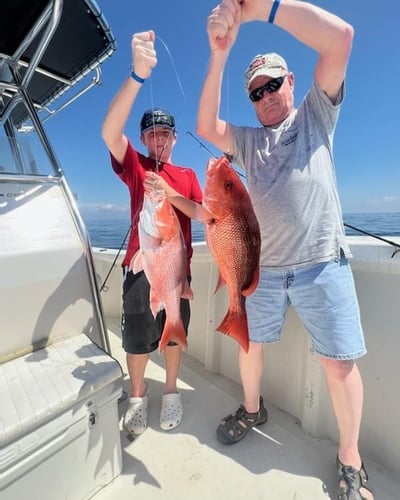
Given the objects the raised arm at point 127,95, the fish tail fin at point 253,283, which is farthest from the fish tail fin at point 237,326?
the raised arm at point 127,95

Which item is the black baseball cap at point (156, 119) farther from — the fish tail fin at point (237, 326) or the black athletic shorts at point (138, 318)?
the fish tail fin at point (237, 326)

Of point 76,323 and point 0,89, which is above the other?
point 0,89

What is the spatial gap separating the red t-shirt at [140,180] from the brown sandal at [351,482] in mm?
1356

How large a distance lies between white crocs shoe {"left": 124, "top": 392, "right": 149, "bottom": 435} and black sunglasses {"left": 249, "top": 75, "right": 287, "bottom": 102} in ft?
6.85

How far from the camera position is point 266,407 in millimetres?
2146

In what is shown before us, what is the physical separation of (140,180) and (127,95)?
0.51 metres

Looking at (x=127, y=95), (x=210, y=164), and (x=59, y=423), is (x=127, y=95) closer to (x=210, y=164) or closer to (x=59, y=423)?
(x=210, y=164)

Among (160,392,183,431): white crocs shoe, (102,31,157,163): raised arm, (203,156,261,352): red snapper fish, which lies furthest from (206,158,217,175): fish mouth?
(160,392,183,431): white crocs shoe

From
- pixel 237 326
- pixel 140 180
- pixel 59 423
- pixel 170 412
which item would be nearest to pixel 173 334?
pixel 237 326

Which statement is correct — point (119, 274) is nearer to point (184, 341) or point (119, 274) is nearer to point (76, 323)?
point (76, 323)

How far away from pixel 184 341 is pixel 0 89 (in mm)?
2347

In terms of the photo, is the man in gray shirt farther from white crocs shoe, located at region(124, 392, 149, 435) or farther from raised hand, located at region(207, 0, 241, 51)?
white crocs shoe, located at region(124, 392, 149, 435)

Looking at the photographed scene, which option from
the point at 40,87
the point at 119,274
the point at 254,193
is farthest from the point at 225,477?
the point at 40,87

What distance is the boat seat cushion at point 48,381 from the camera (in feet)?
3.63
